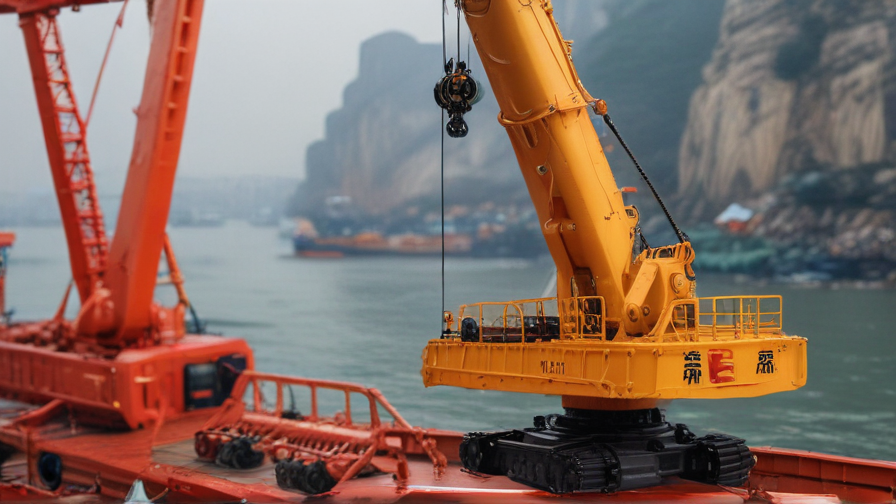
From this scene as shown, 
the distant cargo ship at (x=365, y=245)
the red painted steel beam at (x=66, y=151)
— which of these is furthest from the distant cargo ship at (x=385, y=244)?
the red painted steel beam at (x=66, y=151)

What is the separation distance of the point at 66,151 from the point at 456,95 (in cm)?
1239

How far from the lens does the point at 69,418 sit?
18.3 m

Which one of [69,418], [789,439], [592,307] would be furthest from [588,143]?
[789,439]

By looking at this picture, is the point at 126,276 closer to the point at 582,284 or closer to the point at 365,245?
the point at 582,284

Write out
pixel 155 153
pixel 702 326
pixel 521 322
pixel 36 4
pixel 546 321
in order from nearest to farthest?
pixel 702 326 → pixel 521 322 → pixel 546 321 → pixel 155 153 → pixel 36 4

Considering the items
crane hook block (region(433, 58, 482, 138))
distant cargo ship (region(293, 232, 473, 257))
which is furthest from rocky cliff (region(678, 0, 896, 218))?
crane hook block (region(433, 58, 482, 138))

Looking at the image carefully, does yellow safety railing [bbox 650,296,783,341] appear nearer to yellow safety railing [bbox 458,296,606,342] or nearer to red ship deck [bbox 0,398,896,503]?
yellow safety railing [bbox 458,296,606,342]

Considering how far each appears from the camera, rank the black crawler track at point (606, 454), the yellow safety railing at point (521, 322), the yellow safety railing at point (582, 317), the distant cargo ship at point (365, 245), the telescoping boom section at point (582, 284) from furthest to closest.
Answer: the distant cargo ship at point (365, 245) < the yellow safety railing at point (521, 322) < the yellow safety railing at point (582, 317) < the black crawler track at point (606, 454) < the telescoping boom section at point (582, 284)

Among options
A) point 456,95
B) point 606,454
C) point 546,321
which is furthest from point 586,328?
point 456,95

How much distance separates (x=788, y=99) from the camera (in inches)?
3617

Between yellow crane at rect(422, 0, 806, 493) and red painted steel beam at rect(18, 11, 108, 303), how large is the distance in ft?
39.2

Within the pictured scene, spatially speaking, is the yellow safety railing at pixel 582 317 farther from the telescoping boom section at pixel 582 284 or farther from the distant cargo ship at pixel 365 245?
the distant cargo ship at pixel 365 245

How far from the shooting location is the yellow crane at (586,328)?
10.5 metres

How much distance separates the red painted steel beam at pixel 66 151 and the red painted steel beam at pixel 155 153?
11.0 feet
